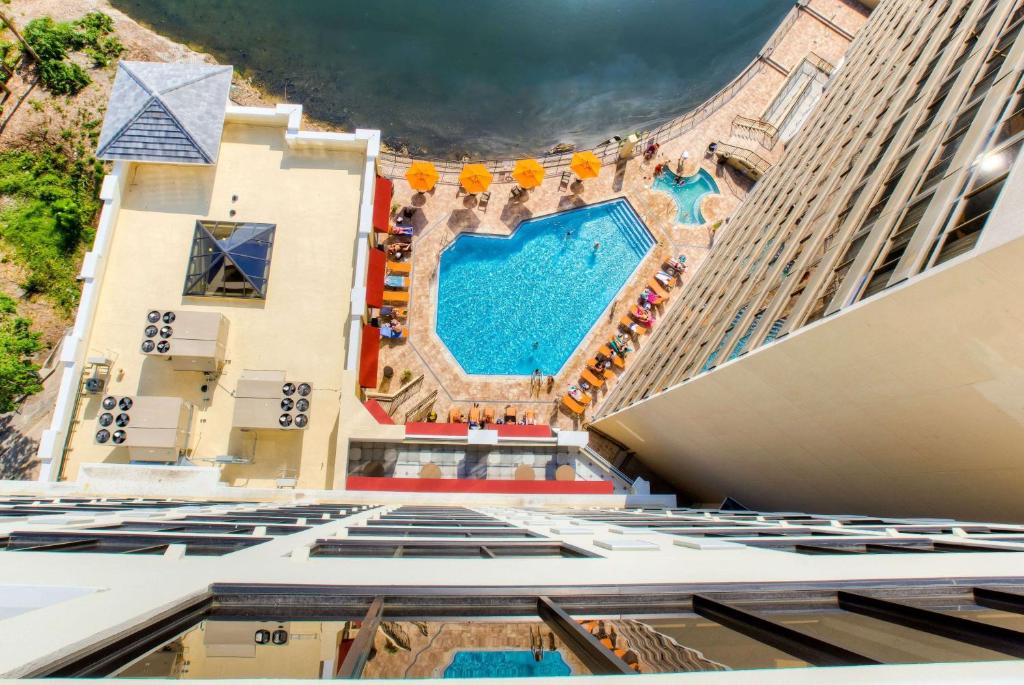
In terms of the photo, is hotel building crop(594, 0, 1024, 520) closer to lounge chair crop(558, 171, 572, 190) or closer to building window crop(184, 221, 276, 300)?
lounge chair crop(558, 171, 572, 190)

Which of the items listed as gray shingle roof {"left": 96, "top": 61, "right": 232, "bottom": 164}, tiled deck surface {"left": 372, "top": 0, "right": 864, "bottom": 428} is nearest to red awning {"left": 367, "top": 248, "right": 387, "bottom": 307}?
tiled deck surface {"left": 372, "top": 0, "right": 864, "bottom": 428}

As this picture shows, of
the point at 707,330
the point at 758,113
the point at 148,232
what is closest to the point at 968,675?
the point at 707,330

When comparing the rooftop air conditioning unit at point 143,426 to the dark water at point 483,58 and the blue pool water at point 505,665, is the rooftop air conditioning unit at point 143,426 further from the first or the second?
the blue pool water at point 505,665

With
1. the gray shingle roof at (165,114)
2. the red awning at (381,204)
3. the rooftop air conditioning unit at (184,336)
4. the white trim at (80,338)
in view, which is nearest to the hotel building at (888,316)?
the red awning at (381,204)

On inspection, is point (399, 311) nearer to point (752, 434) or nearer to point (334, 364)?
point (334, 364)

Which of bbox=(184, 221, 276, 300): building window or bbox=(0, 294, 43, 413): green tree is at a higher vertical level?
bbox=(184, 221, 276, 300): building window

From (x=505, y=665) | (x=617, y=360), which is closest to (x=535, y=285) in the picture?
(x=617, y=360)
